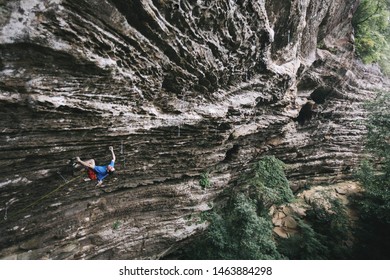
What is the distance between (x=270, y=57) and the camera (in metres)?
10.7

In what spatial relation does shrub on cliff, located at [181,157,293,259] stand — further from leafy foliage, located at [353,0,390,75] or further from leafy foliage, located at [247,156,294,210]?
leafy foliage, located at [353,0,390,75]

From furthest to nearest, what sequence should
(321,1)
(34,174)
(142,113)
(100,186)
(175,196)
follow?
(321,1)
(175,196)
(100,186)
(142,113)
(34,174)

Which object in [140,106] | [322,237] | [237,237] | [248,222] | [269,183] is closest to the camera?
[140,106]

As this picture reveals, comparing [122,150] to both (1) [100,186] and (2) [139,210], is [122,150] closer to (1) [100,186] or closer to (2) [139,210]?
(1) [100,186]

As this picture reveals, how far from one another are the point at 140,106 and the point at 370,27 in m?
15.9

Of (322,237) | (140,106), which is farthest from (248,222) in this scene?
(140,106)

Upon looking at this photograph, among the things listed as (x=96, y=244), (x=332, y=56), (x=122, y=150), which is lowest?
(x=96, y=244)

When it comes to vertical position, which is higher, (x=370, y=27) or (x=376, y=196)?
(x=370, y=27)

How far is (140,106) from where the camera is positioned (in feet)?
23.8

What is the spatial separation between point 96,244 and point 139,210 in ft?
5.66

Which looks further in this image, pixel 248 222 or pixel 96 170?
pixel 248 222

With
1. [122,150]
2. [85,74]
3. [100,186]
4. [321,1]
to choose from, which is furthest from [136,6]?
[321,1]

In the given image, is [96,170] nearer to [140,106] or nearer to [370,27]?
[140,106]

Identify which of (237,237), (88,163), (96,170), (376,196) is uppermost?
(88,163)
